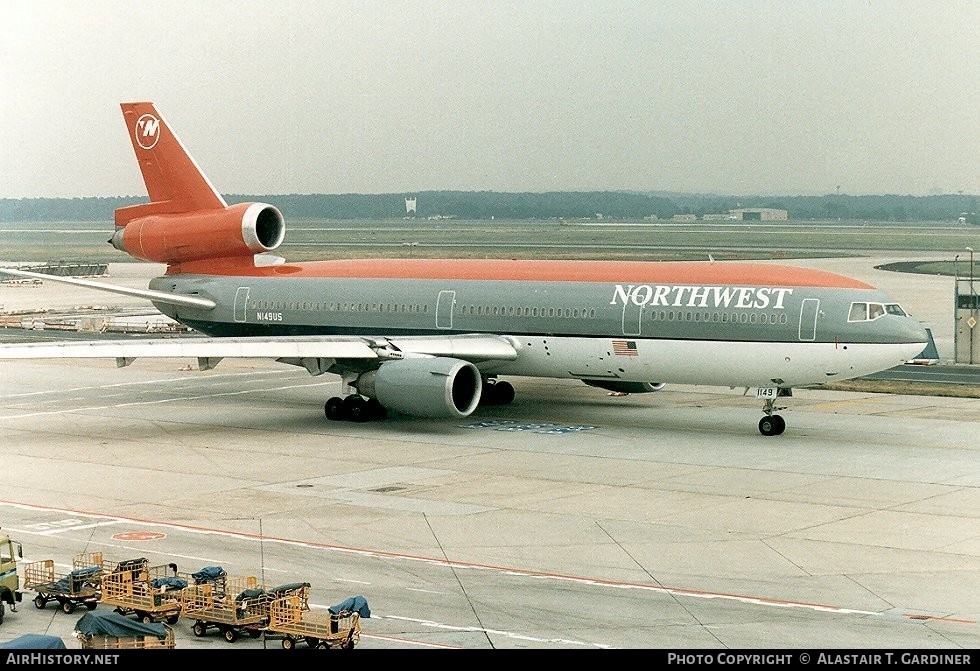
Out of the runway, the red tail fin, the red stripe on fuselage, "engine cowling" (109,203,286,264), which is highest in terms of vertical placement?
the red tail fin

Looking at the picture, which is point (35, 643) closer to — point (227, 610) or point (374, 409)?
point (227, 610)

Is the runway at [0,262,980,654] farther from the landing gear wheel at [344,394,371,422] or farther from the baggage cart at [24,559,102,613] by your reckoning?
the landing gear wheel at [344,394,371,422]

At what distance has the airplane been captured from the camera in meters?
34.5

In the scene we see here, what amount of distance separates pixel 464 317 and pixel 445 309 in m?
0.67

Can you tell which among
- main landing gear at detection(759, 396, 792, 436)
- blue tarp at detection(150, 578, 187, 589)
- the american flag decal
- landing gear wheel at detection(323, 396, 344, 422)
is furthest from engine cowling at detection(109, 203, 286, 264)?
blue tarp at detection(150, 578, 187, 589)

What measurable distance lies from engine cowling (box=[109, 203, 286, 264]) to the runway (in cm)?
479

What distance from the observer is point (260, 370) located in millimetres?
52406

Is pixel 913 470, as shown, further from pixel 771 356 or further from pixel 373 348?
pixel 373 348

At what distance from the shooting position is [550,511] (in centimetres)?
2631

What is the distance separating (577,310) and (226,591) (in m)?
19.6

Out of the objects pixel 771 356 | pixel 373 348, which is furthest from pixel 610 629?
pixel 373 348

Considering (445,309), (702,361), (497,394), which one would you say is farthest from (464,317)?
(702,361)

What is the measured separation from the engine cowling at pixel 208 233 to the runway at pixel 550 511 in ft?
15.7

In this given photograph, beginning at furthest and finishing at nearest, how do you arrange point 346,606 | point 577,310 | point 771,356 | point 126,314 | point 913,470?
point 126,314 < point 577,310 < point 771,356 < point 913,470 < point 346,606
